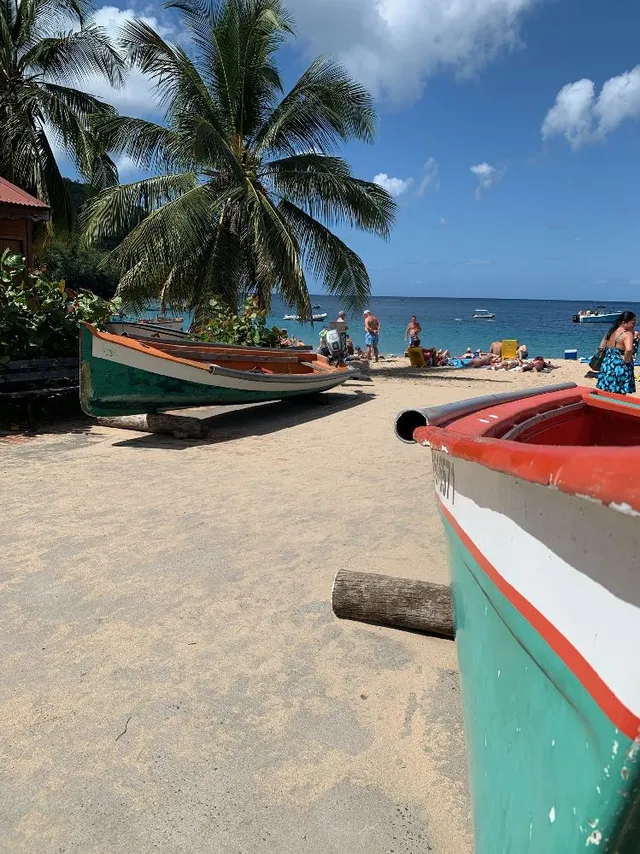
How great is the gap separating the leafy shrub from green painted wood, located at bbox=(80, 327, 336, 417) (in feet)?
13.8

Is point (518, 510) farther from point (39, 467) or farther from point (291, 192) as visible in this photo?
point (291, 192)

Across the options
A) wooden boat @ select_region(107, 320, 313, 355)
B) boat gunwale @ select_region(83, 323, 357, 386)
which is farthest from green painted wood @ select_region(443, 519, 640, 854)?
wooden boat @ select_region(107, 320, 313, 355)

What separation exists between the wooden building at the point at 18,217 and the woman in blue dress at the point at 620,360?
11139mm

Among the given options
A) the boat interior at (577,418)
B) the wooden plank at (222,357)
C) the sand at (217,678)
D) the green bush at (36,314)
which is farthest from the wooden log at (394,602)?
the green bush at (36,314)

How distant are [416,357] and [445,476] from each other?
1798 centimetres

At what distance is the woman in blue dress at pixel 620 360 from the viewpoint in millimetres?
7859

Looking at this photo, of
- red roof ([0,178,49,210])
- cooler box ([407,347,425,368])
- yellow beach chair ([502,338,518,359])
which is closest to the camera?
red roof ([0,178,49,210])

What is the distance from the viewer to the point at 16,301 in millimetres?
8477

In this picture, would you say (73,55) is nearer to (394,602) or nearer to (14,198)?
(14,198)

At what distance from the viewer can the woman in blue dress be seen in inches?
309

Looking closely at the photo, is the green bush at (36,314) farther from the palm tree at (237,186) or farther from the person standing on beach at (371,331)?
the person standing on beach at (371,331)

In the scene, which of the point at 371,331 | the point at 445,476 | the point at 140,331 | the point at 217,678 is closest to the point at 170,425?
the point at 217,678

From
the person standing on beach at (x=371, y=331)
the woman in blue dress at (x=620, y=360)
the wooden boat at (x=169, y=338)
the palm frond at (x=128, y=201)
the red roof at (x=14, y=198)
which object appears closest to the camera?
the woman in blue dress at (x=620, y=360)

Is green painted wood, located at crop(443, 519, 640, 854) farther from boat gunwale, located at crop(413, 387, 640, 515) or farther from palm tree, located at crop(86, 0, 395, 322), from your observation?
palm tree, located at crop(86, 0, 395, 322)
